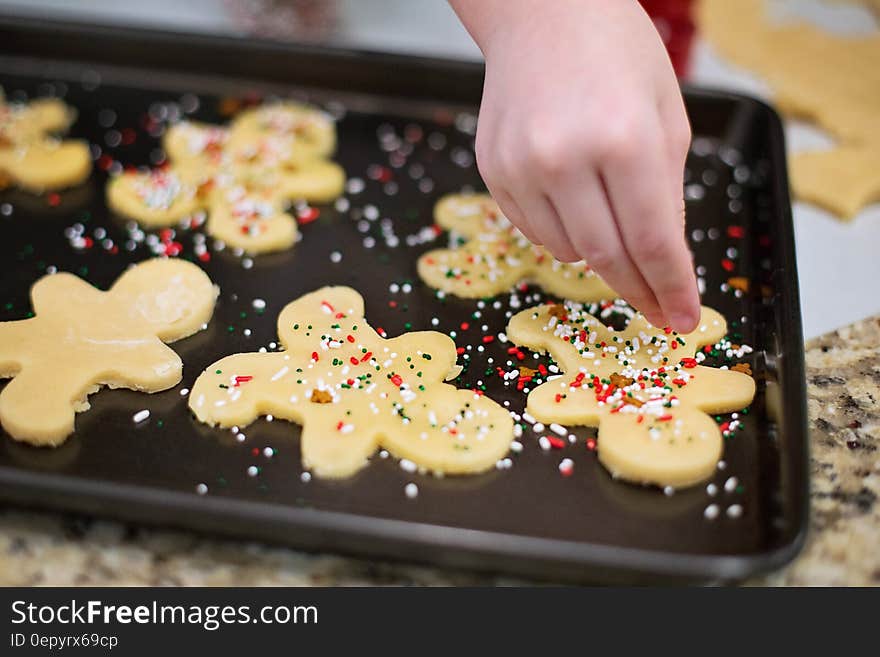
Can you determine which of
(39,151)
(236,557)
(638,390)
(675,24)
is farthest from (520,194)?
(39,151)

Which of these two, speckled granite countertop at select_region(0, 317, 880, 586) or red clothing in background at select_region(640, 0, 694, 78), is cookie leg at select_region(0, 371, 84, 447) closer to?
speckled granite countertop at select_region(0, 317, 880, 586)

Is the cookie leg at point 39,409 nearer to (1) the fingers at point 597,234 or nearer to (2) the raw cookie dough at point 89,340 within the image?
(2) the raw cookie dough at point 89,340

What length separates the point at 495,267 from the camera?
1.27 m

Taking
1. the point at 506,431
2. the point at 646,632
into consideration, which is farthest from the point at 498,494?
the point at 646,632

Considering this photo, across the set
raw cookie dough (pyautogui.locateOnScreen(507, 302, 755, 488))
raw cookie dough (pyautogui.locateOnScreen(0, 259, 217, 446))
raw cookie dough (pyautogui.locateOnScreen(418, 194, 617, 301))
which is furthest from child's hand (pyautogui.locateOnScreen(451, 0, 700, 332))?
raw cookie dough (pyautogui.locateOnScreen(0, 259, 217, 446))

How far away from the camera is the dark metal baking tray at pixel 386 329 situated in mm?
916

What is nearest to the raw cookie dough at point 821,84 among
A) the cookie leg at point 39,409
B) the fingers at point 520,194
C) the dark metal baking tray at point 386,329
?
the dark metal baking tray at point 386,329

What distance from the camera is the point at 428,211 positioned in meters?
1.40

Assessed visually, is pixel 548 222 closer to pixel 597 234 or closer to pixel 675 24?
pixel 597 234

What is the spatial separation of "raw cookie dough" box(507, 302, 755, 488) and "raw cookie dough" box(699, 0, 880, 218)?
15.6 inches

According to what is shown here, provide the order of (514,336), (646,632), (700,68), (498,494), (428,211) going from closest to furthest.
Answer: (646,632) → (498,494) → (514,336) → (428,211) → (700,68)

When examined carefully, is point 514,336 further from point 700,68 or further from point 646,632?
point 700,68

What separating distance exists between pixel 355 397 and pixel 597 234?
31cm

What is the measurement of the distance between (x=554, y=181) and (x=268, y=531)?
415 millimetres
